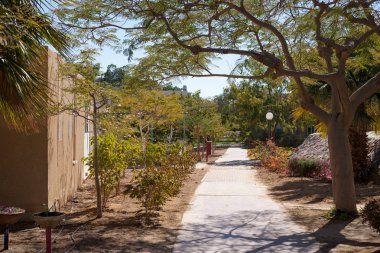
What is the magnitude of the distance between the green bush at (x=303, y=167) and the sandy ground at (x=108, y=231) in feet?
25.6

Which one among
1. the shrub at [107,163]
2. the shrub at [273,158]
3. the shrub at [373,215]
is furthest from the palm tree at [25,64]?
the shrub at [273,158]

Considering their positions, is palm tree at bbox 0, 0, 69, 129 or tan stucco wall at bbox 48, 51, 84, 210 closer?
palm tree at bbox 0, 0, 69, 129

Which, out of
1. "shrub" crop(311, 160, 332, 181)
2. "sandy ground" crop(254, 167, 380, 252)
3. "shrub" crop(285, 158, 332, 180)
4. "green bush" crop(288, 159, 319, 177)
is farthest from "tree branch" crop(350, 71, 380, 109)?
"green bush" crop(288, 159, 319, 177)

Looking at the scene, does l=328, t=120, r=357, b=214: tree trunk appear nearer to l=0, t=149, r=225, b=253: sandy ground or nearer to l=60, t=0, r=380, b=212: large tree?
l=60, t=0, r=380, b=212: large tree

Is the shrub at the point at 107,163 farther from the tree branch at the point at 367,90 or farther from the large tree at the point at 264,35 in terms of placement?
the tree branch at the point at 367,90

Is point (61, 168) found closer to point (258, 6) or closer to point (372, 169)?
point (258, 6)

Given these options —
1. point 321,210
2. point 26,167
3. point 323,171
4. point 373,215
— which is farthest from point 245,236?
point 323,171

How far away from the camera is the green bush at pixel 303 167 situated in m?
18.5

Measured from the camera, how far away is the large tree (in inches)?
365

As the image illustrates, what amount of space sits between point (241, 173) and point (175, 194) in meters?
7.91

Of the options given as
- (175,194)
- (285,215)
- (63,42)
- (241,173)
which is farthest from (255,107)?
(63,42)

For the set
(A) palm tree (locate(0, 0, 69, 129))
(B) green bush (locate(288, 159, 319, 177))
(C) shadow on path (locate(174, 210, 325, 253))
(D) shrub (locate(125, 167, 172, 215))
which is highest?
(A) palm tree (locate(0, 0, 69, 129))

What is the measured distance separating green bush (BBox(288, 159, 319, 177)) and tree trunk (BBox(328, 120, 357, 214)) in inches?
345

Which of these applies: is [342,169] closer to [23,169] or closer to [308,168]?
[23,169]
